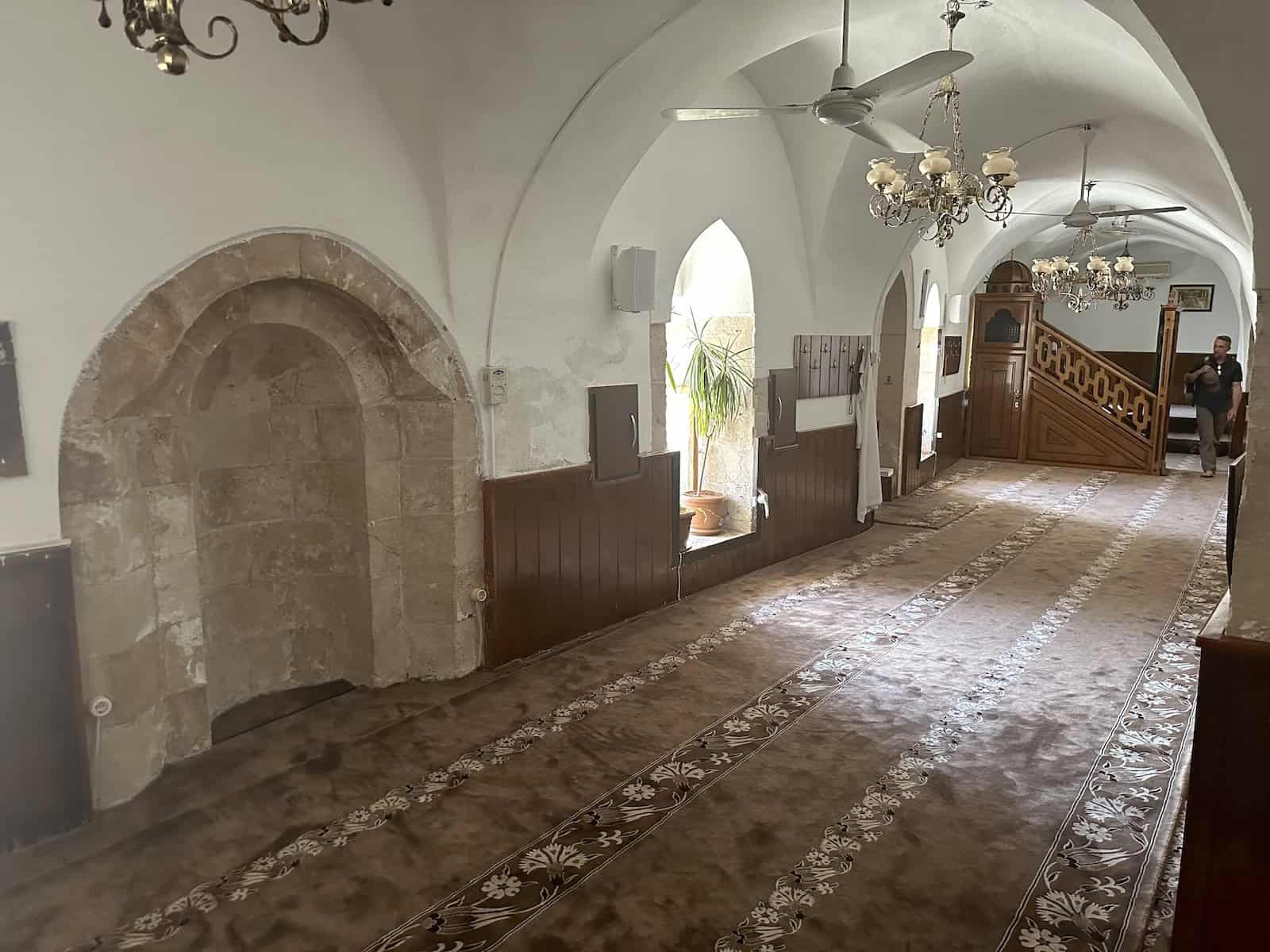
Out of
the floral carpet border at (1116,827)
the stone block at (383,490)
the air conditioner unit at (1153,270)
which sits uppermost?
the air conditioner unit at (1153,270)

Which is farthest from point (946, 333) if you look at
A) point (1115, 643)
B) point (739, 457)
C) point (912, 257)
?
point (1115, 643)

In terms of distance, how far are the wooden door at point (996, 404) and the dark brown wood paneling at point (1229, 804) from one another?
1069cm

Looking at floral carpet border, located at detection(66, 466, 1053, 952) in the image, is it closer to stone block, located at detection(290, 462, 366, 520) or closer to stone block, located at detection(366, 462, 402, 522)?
stone block, located at detection(366, 462, 402, 522)

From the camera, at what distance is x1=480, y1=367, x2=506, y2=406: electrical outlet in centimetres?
467

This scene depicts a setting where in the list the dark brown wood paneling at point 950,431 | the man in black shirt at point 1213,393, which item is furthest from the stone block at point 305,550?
the man in black shirt at point 1213,393

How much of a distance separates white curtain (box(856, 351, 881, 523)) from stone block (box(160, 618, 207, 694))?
230 inches

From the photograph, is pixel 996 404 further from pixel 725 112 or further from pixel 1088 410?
pixel 725 112

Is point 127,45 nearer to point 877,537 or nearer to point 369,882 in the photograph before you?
point 369,882

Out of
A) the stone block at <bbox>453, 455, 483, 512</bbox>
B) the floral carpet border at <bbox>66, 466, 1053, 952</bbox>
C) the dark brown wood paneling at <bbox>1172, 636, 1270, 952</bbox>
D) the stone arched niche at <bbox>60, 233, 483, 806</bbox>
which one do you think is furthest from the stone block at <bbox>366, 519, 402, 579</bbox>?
the dark brown wood paneling at <bbox>1172, 636, 1270, 952</bbox>

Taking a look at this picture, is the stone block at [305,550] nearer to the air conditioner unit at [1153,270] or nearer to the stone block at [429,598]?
the stone block at [429,598]

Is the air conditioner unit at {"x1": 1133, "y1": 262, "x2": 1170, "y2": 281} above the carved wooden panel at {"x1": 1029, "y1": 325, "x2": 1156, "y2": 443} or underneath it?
above

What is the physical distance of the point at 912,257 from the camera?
991 centimetres

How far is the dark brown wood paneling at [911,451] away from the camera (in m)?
10.0

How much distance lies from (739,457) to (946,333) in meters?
5.92
